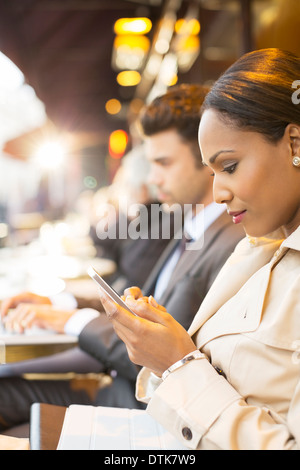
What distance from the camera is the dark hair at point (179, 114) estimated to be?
1785mm

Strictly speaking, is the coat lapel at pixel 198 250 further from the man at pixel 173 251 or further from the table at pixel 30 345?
the table at pixel 30 345

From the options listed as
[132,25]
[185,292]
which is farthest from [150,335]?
[132,25]

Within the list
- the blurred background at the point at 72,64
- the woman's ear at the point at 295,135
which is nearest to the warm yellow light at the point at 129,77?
the blurred background at the point at 72,64

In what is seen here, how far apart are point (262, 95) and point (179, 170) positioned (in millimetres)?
961

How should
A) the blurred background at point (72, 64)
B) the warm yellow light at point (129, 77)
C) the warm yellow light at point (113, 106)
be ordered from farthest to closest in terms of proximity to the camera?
the warm yellow light at point (113, 106)
the warm yellow light at point (129, 77)
the blurred background at point (72, 64)

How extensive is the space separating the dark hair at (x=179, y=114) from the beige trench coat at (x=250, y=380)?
99 centimetres

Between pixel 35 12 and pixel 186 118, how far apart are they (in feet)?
A: 14.2

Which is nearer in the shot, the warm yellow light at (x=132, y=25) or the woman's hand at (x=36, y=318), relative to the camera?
the woman's hand at (x=36, y=318)

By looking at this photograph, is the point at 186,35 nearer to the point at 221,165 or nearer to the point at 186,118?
the point at 186,118

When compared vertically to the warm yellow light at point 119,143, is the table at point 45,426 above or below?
below

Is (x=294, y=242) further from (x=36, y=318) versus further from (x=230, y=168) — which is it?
(x=36, y=318)

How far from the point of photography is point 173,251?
6.31ft

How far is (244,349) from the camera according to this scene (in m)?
0.83

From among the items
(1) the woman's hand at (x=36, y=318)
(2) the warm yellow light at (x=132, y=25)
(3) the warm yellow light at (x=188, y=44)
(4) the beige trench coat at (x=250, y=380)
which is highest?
(2) the warm yellow light at (x=132, y=25)
